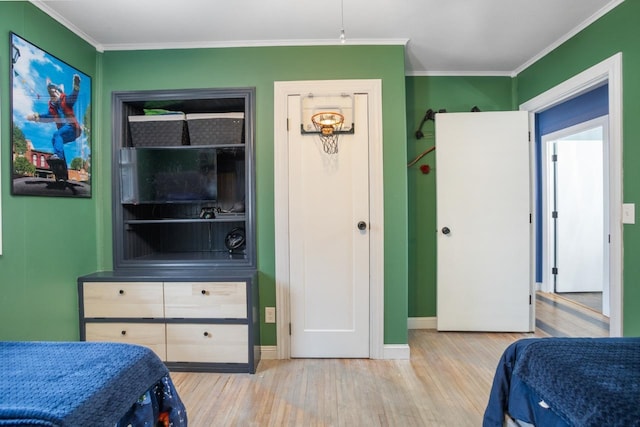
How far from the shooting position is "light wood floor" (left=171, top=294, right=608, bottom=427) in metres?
1.60

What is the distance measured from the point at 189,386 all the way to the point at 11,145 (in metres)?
1.78

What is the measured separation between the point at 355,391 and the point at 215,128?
212 centimetres

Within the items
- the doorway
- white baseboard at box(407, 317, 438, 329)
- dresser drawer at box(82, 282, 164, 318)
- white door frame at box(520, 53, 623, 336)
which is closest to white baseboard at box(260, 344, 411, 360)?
white baseboard at box(407, 317, 438, 329)

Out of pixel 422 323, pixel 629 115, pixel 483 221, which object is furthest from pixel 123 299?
pixel 629 115

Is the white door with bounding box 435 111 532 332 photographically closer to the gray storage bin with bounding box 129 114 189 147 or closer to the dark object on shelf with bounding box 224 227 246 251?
the dark object on shelf with bounding box 224 227 246 251

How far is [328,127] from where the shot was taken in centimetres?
208

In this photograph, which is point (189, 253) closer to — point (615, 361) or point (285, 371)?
point (285, 371)

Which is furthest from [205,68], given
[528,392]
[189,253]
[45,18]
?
[528,392]

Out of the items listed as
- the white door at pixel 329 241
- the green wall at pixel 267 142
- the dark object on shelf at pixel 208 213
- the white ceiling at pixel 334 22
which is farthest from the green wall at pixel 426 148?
the dark object on shelf at pixel 208 213

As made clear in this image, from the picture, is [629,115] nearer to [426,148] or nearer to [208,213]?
[426,148]

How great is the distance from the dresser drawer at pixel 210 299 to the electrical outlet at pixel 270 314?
0.26 metres

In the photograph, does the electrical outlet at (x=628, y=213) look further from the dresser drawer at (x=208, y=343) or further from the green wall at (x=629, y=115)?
the dresser drawer at (x=208, y=343)

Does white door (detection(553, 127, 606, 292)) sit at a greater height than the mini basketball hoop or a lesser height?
lesser

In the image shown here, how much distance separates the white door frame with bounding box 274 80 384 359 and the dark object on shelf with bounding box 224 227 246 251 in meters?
0.40
